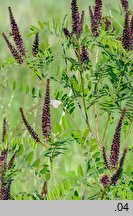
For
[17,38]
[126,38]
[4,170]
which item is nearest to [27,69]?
[17,38]

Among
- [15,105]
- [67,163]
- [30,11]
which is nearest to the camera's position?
[67,163]

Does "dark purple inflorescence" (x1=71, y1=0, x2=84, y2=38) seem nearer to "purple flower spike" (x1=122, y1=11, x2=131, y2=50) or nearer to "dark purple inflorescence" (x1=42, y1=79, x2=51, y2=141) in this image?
"purple flower spike" (x1=122, y1=11, x2=131, y2=50)

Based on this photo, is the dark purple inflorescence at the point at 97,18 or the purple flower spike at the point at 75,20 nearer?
the purple flower spike at the point at 75,20

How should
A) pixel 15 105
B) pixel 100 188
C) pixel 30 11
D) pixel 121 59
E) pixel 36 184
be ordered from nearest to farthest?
pixel 100 188, pixel 121 59, pixel 36 184, pixel 15 105, pixel 30 11

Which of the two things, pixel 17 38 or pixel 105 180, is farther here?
pixel 17 38

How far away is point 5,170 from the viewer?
2555mm

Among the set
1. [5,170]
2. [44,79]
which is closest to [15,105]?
[44,79]

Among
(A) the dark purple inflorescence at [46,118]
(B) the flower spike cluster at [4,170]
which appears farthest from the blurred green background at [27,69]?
(A) the dark purple inflorescence at [46,118]

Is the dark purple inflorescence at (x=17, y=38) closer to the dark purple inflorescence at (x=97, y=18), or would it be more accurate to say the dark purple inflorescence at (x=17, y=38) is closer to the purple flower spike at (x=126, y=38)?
the dark purple inflorescence at (x=97, y=18)

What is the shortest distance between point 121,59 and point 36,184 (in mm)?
1008

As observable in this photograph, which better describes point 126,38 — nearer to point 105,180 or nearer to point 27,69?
point 105,180

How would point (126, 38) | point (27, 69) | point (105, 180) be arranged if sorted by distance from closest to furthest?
point (105, 180) → point (126, 38) → point (27, 69)

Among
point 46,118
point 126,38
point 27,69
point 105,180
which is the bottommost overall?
point 105,180
